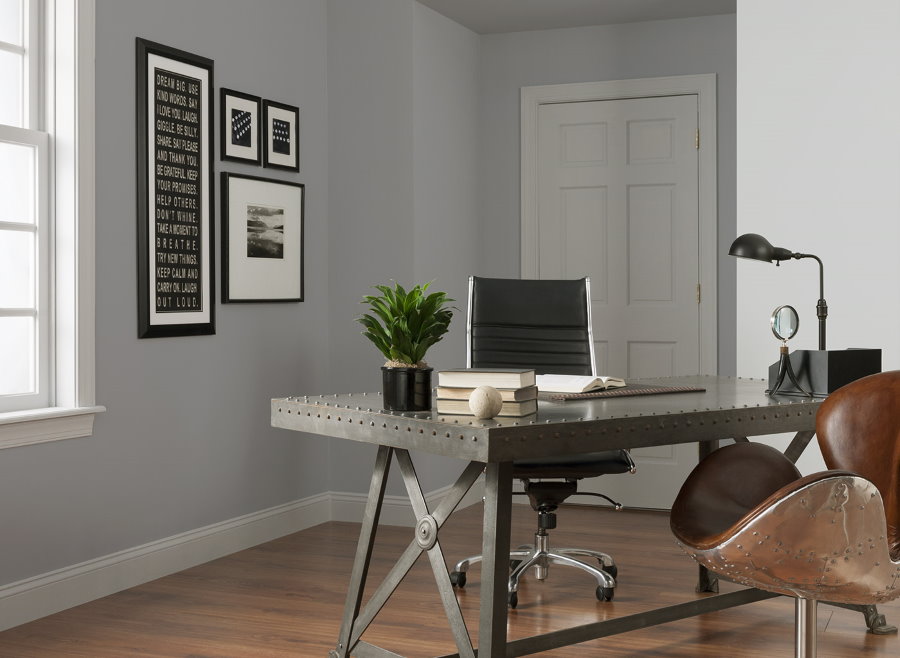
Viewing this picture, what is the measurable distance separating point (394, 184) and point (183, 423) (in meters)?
1.62

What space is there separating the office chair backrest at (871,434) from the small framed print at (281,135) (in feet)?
9.81

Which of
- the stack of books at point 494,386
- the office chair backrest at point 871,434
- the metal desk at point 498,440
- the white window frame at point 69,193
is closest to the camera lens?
the office chair backrest at point 871,434

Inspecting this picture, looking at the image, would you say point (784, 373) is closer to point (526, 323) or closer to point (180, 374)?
point (526, 323)

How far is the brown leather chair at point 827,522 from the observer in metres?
2.04

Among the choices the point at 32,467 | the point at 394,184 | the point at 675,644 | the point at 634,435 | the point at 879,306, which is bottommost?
the point at 675,644

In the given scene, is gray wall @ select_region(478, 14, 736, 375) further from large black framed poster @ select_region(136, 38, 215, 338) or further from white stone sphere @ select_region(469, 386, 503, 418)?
white stone sphere @ select_region(469, 386, 503, 418)

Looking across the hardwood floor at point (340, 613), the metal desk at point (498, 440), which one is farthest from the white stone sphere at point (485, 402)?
the hardwood floor at point (340, 613)

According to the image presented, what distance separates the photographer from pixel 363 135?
16.6 feet

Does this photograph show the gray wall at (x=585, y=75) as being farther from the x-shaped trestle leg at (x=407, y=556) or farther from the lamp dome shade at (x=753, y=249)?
the x-shaped trestle leg at (x=407, y=556)

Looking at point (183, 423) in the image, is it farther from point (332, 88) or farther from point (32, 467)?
point (332, 88)

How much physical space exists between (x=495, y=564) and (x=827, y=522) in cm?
73

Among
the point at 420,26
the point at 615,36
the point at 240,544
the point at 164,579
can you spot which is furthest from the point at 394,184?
the point at 164,579

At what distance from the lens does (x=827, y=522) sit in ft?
6.68

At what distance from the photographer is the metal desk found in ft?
7.59
